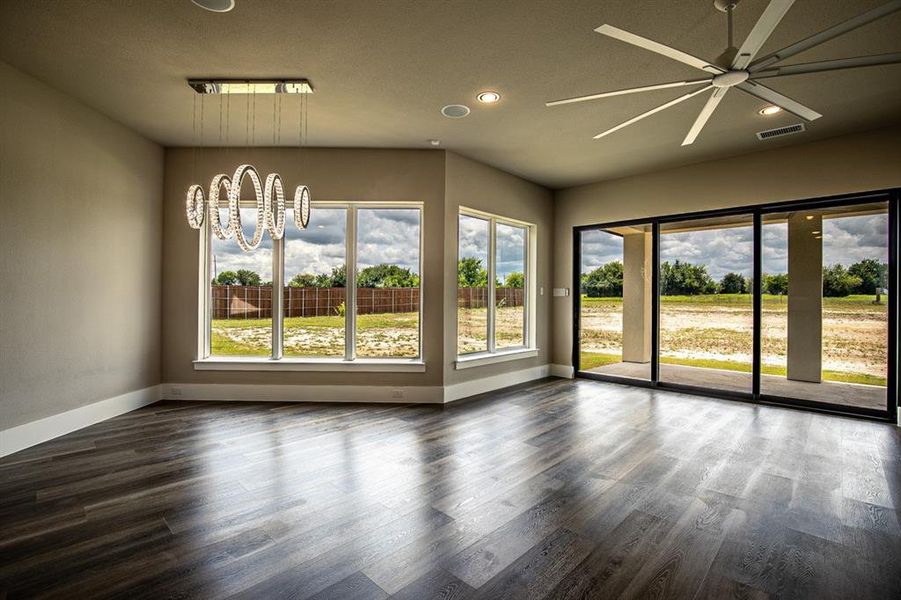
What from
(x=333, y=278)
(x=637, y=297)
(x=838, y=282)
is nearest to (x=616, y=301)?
(x=637, y=297)

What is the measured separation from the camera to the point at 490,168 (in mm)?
5703

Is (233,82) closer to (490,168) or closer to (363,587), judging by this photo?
(490,168)

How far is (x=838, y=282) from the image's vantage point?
4.64 m

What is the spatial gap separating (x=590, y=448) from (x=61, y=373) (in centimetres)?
479

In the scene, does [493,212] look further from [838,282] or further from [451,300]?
[838,282]

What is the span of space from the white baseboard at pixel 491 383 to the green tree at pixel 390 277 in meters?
1.40

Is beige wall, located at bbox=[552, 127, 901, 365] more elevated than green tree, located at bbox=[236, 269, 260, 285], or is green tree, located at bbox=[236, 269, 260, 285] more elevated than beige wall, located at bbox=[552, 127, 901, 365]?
beige wall, located at bbox=[552, 127, 901, 365]

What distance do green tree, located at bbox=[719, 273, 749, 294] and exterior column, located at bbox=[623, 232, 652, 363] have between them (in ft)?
3.02

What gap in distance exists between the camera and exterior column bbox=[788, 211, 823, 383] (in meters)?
4.79

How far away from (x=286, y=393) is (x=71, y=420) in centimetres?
191

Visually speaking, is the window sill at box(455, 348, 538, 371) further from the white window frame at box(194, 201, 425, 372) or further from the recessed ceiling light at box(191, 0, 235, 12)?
the recessed ceiling light at box(191, 0, 235, 12)

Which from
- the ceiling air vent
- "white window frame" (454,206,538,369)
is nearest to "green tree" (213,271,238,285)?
"white window frame" (454,206,538,369)

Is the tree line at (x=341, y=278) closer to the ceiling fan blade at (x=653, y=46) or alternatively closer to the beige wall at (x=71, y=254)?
the beige wall at (x=71, y=254)

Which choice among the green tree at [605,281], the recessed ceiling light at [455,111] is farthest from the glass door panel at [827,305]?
the recessed ceiling light at [455,111]
